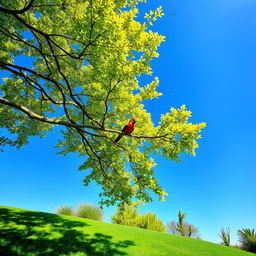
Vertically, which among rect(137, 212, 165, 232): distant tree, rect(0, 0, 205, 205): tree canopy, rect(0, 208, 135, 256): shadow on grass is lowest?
rect(0, 208, 135, 256): shadow on grass

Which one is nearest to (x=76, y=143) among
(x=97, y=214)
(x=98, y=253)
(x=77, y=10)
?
(x=98, y=253)

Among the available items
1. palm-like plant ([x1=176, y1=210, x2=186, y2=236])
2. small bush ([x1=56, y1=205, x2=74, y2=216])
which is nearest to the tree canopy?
small bush ([x1=56, y1=205, x2=74, y2=216])

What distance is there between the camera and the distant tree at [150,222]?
14775mm

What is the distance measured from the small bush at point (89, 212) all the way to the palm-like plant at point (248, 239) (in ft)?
43.9

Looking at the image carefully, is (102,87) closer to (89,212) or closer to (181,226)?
(89,212)

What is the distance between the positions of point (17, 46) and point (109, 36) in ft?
27.1

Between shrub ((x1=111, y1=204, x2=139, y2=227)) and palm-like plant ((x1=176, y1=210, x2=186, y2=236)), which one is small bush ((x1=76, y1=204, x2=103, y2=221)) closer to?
shrub ((x1=111, y1=204, x2=139, y2=227))

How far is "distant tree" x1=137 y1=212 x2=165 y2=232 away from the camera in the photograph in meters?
14.8

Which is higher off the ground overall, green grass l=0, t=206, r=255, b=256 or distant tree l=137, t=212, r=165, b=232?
distant tree l=137, t=212, r=165, b=232

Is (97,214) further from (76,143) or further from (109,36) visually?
(109,36)

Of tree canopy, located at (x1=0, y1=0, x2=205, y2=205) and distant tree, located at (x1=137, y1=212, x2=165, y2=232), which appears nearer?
tree canopy, located at (x1=0, y1=0, x2=205, y2=205)

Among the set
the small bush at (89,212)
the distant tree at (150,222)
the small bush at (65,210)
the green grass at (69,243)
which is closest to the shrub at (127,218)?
the distant tree at (150,222)

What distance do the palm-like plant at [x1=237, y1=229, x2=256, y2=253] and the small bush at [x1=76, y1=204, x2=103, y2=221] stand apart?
527 inches

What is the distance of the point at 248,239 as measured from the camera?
14.6 m
